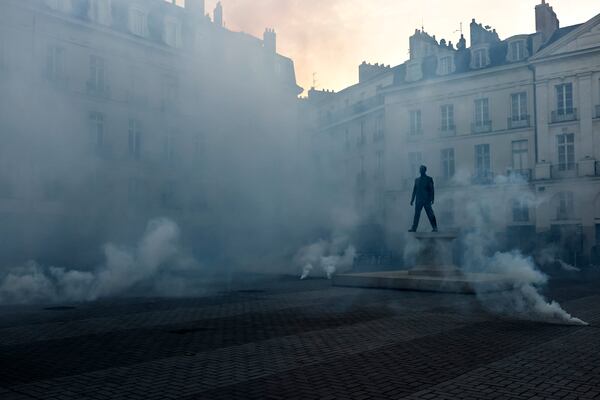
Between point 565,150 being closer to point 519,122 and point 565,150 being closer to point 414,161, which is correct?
point 519,122

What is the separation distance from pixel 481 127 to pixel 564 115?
352 centimetres

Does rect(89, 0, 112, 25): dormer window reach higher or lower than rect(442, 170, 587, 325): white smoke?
higher

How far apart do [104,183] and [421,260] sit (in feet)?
28.1

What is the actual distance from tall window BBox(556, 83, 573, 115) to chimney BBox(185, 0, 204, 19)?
15112 mm

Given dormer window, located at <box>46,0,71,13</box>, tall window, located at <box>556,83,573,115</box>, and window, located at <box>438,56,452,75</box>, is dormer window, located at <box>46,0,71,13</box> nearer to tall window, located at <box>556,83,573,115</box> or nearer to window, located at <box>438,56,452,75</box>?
window, located at <box>438,56,452,75</box>

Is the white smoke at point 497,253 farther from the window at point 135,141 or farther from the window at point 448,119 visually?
the window at point 135,141

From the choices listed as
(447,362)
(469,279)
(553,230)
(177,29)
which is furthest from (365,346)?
(553,230)

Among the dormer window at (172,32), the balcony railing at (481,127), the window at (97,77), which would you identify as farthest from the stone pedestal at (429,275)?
the balcony railing at (481,127)

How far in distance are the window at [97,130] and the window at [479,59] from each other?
17.6 metres

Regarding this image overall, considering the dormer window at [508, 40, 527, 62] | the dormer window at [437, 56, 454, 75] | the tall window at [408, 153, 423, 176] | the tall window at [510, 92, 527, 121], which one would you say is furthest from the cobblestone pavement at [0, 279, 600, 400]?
the dormer window at [437, 56, 454, 75]

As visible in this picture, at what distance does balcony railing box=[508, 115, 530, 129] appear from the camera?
24.1 metres

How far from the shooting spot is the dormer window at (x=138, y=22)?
49.7ft

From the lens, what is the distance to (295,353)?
495 cm

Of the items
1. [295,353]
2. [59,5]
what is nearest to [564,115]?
[59,5]
